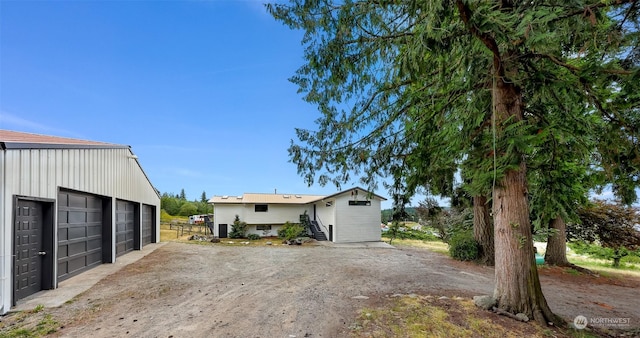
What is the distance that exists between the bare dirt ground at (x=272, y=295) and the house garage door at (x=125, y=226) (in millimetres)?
1516

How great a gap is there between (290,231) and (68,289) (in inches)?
629

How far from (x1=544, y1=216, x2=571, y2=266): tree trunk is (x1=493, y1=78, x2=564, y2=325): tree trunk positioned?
8606 mm

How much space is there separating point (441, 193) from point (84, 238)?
10492 mm

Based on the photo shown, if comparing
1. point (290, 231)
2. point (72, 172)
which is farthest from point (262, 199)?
point (72, 172)

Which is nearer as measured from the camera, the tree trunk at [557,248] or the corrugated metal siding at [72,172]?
the corrugated metal siding at [72,172]

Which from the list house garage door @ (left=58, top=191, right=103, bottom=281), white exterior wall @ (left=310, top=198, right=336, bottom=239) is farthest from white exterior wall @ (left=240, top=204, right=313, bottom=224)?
house garage door @ (left=58, top=191, right=103, bottom=281)

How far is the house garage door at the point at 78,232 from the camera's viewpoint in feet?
24.2

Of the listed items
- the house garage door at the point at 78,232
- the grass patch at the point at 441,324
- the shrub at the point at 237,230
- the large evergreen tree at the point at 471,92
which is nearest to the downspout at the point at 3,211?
the house garage door at the point at 78,232

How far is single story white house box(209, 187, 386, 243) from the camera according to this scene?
21016 millimetres

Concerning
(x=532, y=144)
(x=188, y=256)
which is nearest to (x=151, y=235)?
(x=188, y=256)

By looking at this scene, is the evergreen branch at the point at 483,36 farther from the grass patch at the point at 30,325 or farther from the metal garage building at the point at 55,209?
the metal garage building at the point at 55,209

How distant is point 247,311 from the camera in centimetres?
512

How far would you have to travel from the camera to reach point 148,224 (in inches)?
666

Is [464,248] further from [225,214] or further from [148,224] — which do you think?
[225,214]
